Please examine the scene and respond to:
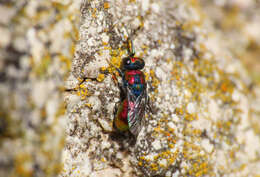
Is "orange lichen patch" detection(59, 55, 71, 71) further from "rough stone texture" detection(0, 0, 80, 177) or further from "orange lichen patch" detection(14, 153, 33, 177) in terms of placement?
"orange lichen patch" detection(14, 153, 33, 177)

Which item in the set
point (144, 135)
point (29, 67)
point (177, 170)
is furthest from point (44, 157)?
point (177, 170)

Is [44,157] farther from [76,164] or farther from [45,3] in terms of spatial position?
[45,3]

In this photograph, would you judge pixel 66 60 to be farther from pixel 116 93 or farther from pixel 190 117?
pixel 190 117

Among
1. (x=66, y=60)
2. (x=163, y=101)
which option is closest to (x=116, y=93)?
(x=163, y=101)

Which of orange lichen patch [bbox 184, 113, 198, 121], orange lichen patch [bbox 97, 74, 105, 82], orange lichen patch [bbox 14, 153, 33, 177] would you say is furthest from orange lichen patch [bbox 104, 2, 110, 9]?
orange lichen patch [bbox 14, 153, 33, 177]

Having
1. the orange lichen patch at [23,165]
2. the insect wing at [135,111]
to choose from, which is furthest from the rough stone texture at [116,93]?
the insect wing at [135,111]

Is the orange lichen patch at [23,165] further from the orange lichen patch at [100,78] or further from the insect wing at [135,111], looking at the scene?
the orange lichen patch at [100,78]

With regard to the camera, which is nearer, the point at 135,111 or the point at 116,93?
the point at 135,111
